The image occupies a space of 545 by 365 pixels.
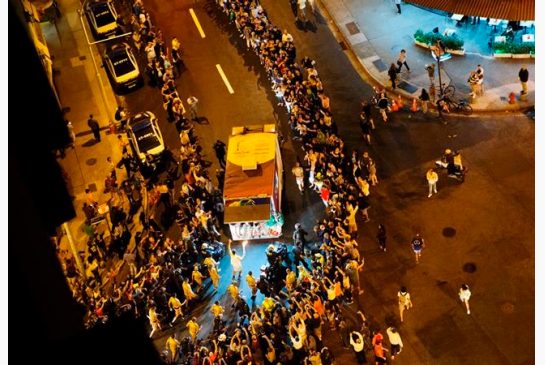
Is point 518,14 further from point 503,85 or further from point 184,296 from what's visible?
point 184,296

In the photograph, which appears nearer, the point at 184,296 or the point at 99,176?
the point at 184,296

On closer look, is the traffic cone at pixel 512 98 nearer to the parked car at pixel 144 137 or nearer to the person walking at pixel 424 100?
the person walking at pixel 424 100

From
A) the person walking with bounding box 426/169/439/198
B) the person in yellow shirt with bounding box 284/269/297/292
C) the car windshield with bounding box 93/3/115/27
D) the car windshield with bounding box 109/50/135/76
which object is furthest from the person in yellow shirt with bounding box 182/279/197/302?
the car windshield with bounding box 93/3/115/27

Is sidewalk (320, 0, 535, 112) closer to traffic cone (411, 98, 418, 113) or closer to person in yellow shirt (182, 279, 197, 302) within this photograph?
traffic cone (411, 98, 418, 113)

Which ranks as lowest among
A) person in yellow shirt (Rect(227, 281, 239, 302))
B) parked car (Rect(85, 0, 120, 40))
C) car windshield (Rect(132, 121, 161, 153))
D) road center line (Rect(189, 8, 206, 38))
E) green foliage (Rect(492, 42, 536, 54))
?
person in yellow shirt (Rect(227, 281, 239, 302))

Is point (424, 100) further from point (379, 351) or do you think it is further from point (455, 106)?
point (379, 351)
